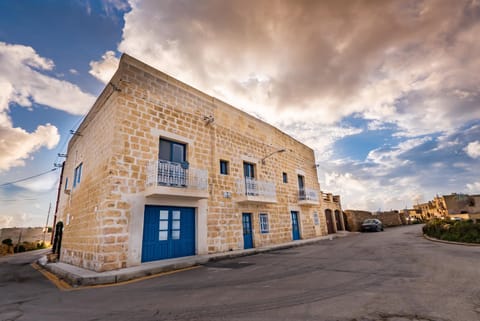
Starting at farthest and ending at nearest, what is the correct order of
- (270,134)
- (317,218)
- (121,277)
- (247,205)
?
(317,218), (270,134), (247,205), (121,277)

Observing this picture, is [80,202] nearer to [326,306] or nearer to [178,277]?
[178,277]

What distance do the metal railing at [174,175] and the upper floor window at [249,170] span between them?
330 centimetres

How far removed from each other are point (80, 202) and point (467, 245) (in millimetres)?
15709

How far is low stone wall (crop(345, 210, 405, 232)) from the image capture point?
74.5 ft

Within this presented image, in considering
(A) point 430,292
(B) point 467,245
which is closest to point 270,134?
(B) point 467,245

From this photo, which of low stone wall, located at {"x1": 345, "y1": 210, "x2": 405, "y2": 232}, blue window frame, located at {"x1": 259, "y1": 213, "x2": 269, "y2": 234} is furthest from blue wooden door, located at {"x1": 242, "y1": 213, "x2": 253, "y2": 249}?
low stone wall, located at {"x1": 345, "y1": 210, "x2": 405, "y2": 232}

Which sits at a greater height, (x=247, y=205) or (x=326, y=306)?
(x=247, y=205)

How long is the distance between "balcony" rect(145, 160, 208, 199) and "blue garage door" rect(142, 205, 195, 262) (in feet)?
2.66

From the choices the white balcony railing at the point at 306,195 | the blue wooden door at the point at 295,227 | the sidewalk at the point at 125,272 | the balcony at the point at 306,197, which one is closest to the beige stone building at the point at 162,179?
the sidewalk at the point at 125,272

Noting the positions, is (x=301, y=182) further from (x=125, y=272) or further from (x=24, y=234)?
(x=24, y=234)

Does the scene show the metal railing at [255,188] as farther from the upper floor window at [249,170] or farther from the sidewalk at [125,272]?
the sidewalk at [125,272]

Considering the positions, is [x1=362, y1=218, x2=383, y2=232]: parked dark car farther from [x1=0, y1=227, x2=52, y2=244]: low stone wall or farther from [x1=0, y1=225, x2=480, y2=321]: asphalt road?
[x1=0, y1=227, x2=52, y2=244]: low stone wall

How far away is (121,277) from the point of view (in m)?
5.89

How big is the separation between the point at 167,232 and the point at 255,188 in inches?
202
